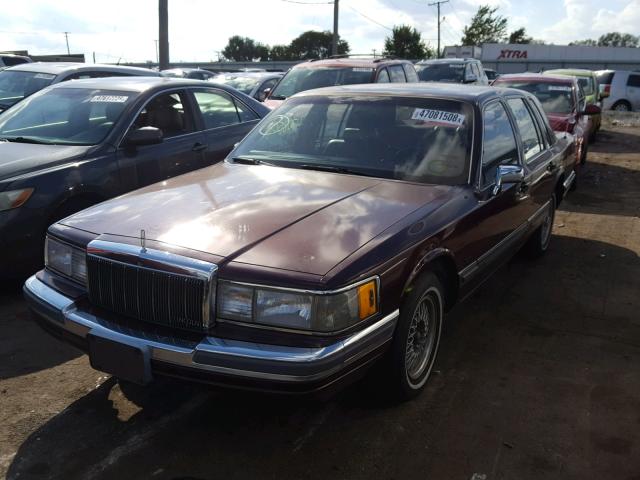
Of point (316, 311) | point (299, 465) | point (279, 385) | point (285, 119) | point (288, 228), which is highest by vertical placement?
point (285, 119)

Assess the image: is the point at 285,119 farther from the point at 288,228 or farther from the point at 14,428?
the point at 14,428

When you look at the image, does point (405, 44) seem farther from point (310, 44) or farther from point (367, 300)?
point (367, 300)

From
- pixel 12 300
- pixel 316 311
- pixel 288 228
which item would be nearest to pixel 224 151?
pixel 12 300

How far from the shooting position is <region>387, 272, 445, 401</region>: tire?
3.08 metres

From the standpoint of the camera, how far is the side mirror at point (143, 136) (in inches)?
207

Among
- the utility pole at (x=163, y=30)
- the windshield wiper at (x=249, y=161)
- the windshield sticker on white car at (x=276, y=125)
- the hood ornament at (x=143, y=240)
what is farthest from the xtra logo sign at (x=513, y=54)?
the hood ornament at (x=143, y=240)

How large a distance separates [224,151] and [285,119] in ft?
6.71

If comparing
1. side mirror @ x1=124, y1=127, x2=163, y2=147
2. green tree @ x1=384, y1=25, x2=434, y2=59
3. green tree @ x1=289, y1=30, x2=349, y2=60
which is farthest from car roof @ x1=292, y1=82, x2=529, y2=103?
green tree @ x1=289, y1=30, x2=349, y2=60

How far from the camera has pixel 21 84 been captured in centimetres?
887

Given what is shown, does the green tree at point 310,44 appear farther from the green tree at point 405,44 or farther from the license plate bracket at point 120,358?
the license plate bracket at point 120,358

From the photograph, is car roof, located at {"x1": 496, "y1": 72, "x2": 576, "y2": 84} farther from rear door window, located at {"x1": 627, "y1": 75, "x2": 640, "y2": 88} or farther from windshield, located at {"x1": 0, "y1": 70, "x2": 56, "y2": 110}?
rear door window, located at {"x1": 627, "y1": 75, "x2": 640, "y2": 88}

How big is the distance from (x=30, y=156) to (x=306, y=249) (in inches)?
124

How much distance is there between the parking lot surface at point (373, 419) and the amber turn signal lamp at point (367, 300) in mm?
455

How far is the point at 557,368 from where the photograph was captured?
12.6 ft
